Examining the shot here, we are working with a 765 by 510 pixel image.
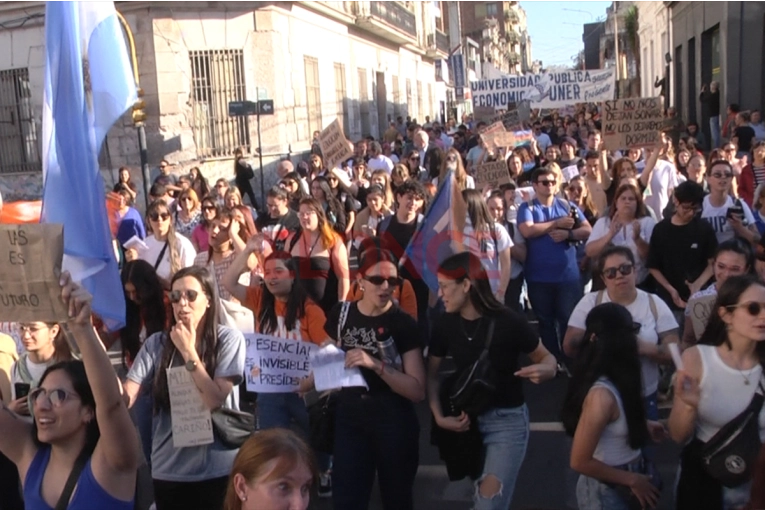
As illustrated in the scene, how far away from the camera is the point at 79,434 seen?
9.61 ft

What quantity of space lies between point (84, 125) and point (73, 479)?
152 cm

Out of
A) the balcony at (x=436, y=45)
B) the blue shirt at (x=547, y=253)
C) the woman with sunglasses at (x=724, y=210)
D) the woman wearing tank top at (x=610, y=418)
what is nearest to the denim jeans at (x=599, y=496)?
the woman wearing tank top at (x=610, y=418)

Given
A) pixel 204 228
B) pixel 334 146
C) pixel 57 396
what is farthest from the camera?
pixel 334 146

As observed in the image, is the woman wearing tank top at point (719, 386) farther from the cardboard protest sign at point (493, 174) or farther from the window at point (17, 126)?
the window at point (17, 126)

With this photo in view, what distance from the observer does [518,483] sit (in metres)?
5.36

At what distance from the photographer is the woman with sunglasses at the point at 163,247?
6602mm

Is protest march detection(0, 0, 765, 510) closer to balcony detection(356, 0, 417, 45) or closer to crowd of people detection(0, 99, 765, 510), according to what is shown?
crowd of people detection(0, 99, 765, 510)

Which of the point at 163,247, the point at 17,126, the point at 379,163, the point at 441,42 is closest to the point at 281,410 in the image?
the point at 163,247

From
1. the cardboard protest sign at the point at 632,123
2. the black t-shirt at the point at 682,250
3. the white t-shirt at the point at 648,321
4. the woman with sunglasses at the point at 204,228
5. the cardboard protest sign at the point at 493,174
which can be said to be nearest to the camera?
the white t-shirt at the point at 648,321

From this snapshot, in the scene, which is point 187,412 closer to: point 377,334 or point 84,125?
point 377,334

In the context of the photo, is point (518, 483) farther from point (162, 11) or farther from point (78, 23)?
point (162, 11)

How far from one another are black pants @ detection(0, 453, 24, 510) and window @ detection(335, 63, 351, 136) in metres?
24.0

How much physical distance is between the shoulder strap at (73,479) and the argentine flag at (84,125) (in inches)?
31.9

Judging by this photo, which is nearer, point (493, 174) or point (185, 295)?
point (185, 295)
